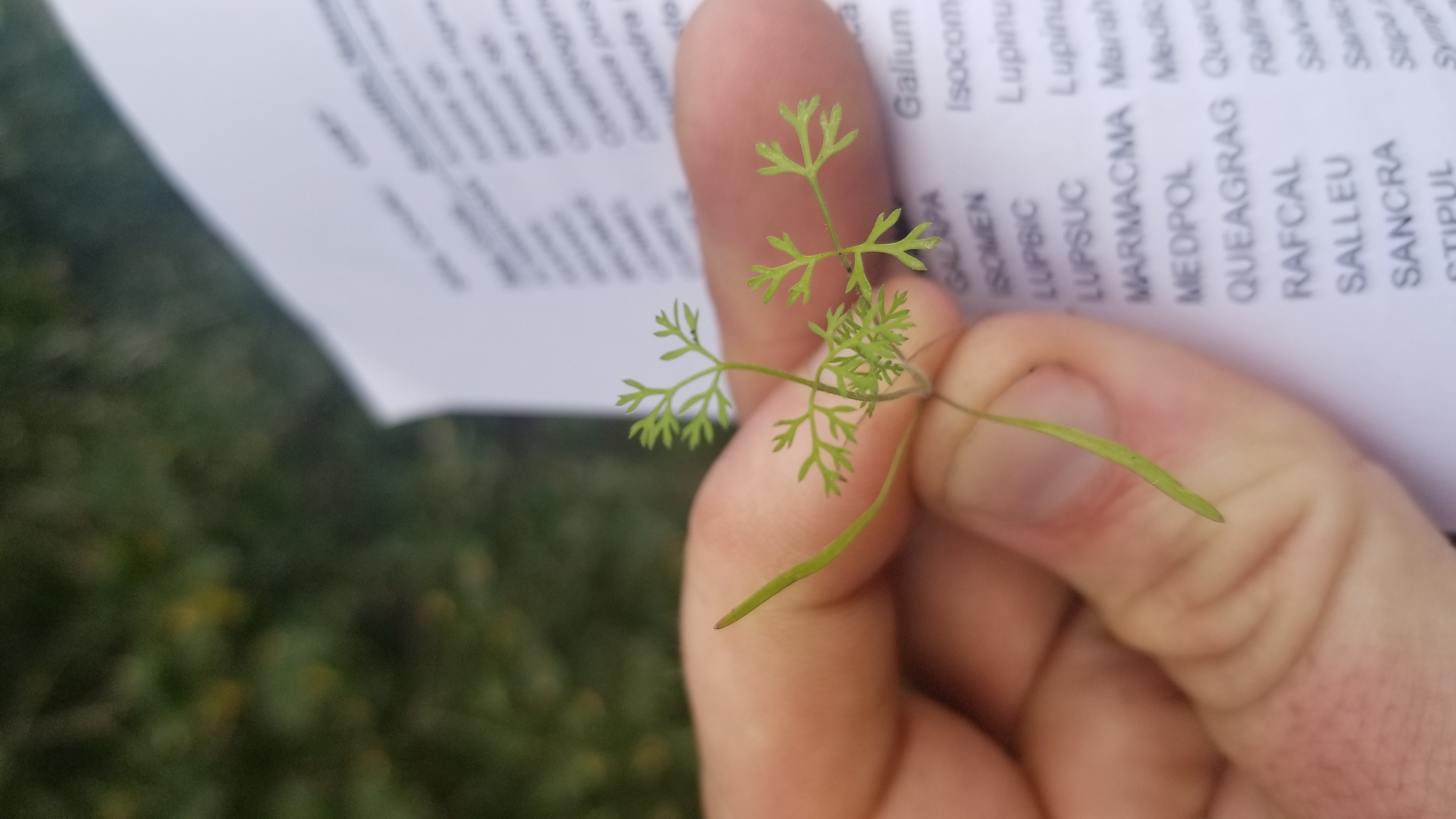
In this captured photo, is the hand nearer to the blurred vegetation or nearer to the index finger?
the index finger

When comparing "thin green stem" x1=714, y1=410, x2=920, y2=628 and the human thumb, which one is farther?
the human thumb

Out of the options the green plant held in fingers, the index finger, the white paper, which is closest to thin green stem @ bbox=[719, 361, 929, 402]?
the green plant held in fingers

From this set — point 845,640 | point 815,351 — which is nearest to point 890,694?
point 845,640

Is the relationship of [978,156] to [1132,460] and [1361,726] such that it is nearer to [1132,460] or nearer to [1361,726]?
[1132,460]

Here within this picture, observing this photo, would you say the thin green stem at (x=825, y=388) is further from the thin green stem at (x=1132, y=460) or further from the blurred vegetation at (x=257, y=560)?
the blurred vegetation at (x=257, y=560)

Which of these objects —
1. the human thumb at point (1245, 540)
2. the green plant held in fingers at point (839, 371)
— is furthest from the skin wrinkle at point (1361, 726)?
the green plant held in fingers at point (839, 371)

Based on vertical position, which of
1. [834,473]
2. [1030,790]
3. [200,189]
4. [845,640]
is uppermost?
[200,189]

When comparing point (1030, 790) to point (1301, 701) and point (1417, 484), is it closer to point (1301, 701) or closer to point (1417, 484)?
A: point (1301, 701)
